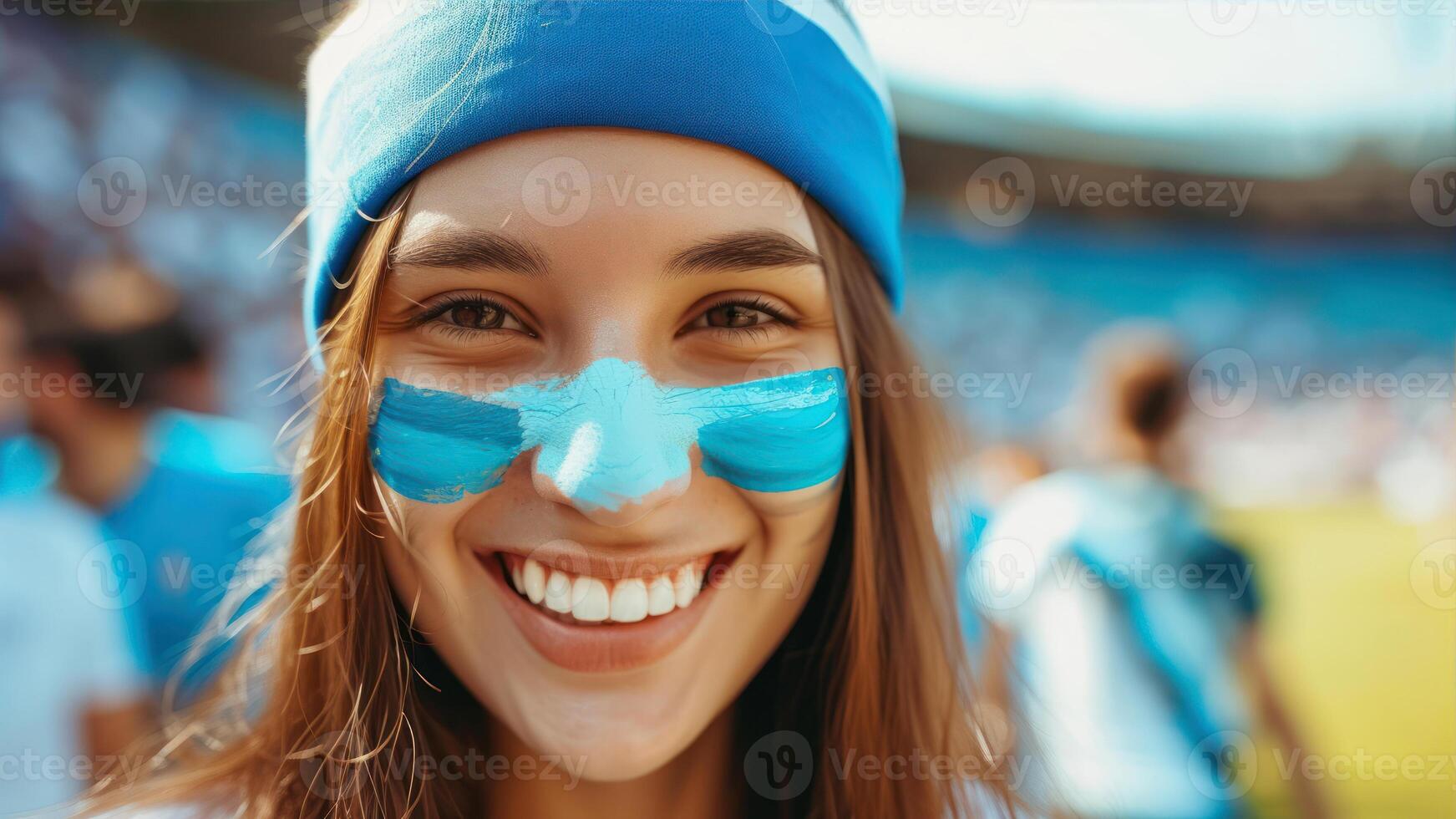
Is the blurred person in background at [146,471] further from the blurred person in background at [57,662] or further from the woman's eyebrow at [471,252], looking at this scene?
the woman's eyebrow at [471,252]

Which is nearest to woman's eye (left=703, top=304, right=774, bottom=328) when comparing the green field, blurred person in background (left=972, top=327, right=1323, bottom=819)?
blurred person in background (left=972, top=327, right=1323, bottom=819)

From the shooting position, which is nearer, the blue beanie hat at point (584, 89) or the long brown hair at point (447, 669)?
the blue beanie hat at point (584, 89)

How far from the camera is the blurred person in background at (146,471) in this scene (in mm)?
3162

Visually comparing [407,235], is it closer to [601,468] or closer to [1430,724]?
[601,468]

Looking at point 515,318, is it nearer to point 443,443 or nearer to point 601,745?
point 443,443

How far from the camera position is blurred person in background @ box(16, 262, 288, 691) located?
3.16 m

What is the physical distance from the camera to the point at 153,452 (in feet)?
11.0

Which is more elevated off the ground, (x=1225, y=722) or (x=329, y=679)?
(x=329, y=679)

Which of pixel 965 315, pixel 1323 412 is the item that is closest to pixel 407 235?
pixel 965 315

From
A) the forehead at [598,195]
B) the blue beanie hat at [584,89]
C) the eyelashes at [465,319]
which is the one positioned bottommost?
the eyelashes at [465,319]

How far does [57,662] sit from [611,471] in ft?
8.69

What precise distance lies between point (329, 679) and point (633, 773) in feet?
1.80

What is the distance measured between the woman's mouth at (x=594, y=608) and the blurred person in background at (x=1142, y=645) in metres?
1.74

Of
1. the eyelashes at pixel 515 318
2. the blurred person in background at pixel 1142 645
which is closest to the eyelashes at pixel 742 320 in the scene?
the eyelashes at pixel 515 318
